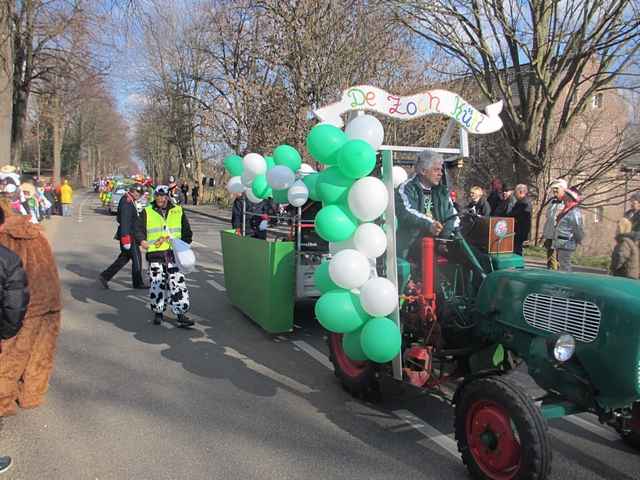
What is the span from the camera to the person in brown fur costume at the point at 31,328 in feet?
12.7

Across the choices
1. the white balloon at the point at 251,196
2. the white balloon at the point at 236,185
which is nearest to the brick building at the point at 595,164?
the white balloon at the point at 236,185

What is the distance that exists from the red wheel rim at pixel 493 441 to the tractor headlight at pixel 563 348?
0.43 metres

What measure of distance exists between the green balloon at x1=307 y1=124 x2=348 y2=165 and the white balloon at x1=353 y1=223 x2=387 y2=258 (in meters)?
0.63

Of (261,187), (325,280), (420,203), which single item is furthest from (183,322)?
(420,203)

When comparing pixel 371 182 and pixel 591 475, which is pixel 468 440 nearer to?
pixel 591 475

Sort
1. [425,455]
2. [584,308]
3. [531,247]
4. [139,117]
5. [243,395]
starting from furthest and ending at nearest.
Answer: [139,117] < [531,247] < [243,395] < [425,455] < [584,308]

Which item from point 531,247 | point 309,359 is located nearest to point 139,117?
point 531,247

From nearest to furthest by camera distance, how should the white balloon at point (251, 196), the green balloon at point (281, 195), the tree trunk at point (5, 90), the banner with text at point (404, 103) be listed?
the banner with text at point (404, 103) → the green balloon at point (281, 195) → the white balloon at point (251, 196) → the tree trunk at point (5, 90)

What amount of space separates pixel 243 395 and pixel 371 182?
7.23 ft

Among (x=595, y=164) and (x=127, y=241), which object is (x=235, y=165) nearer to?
(x=127, y=241)

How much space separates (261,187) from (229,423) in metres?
3.36

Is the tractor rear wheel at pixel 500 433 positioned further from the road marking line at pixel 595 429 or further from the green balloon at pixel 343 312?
the road marking line at pixel 595 429

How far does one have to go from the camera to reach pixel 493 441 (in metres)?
3.05

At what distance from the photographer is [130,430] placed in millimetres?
3838
